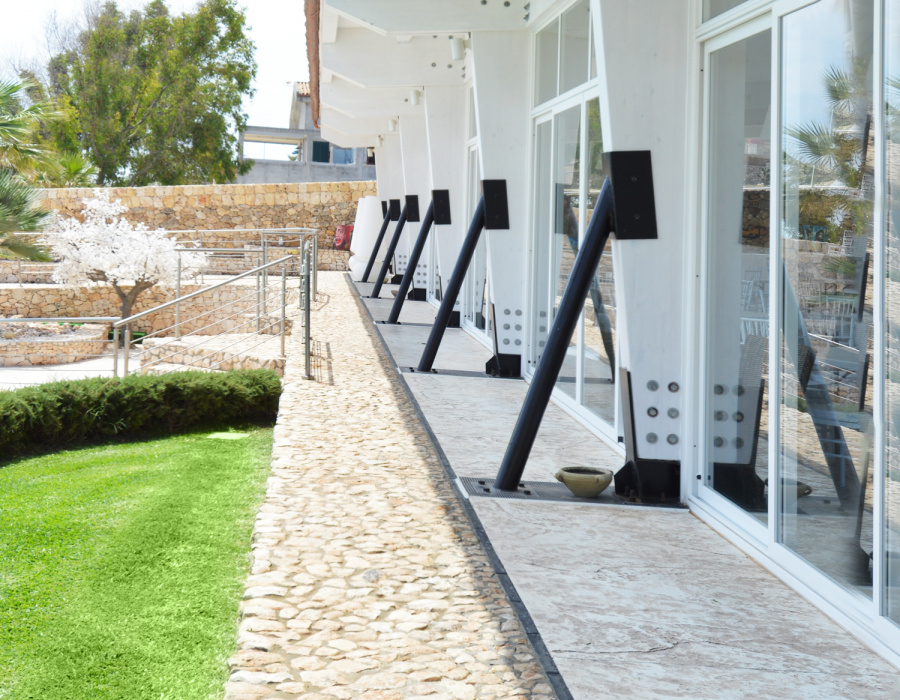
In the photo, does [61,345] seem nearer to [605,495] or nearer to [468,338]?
[468,338]

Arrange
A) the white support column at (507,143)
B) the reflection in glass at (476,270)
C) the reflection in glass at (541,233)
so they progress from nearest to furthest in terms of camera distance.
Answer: the reflection in glass at (541,233) → the white support column at (507,143) → the reflection in glass at (476,270)

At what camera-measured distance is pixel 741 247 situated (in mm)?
3336

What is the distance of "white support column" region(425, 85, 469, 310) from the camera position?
30.8 feet

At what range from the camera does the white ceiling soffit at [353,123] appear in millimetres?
14602

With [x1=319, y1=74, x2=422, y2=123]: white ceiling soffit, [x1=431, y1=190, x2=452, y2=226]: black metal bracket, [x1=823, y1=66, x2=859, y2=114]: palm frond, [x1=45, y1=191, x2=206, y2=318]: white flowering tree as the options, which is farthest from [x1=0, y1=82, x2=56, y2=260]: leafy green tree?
[x1=823, y1=66, x2=859, y2=114]: palm frond

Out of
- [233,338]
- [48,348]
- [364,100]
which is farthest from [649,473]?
[48,348]

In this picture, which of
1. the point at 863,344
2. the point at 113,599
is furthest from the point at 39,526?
the point at 863,344

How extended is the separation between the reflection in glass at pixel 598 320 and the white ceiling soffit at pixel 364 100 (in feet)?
22.1

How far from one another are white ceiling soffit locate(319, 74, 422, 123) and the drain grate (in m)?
8.29

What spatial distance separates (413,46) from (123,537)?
582 centimetres

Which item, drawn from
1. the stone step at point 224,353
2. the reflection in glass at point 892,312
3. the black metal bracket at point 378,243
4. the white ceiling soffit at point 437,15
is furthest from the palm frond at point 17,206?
the reflection in glass at point 892,312

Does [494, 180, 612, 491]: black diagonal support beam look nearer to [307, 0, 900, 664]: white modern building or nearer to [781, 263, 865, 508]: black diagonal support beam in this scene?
[307, 0, 900, 664]: white modern building

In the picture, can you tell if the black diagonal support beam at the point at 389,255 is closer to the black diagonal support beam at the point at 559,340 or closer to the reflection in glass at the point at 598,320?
the reflection in glass at the point at 598,320

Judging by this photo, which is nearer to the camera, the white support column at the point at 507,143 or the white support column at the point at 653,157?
the white support column at the point at 653,157
